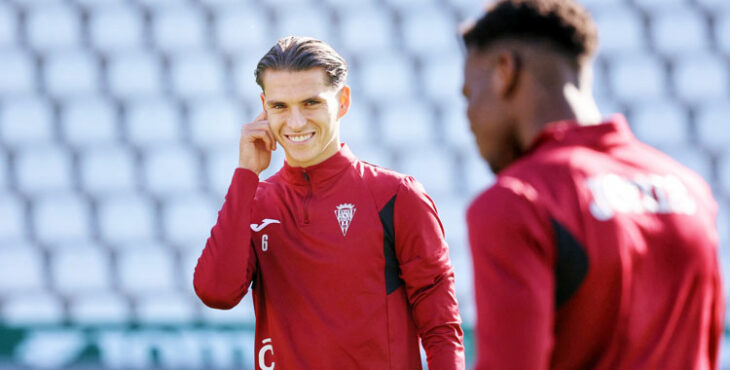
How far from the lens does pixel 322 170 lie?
180 centimetres

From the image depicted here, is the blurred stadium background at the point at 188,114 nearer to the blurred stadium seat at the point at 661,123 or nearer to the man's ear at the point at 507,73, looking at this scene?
the blurred stadium seat at the point at 661,123

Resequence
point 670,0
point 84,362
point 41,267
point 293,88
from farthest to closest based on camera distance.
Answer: point 670,0
point 41,267
point 84,362
point 293,88

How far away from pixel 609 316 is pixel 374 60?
15.7 feet

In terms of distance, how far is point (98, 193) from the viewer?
17.2 feet

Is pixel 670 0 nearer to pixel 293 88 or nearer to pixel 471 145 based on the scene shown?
pixel 471 145

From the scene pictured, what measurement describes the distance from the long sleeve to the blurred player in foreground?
2.38ft

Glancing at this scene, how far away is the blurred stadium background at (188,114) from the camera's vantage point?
5094 mm

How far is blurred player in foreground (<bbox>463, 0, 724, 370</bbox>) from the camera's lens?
0.92 m

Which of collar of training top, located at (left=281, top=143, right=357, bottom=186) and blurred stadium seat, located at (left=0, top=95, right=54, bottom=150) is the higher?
blurred stadium seat, located at (left=0, top=95, right=54, bottom=150)

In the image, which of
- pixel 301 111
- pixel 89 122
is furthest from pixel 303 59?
pixel 89 122

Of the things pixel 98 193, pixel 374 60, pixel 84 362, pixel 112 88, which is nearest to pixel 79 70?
pixel 112 88

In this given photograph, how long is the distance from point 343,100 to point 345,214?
28 cm

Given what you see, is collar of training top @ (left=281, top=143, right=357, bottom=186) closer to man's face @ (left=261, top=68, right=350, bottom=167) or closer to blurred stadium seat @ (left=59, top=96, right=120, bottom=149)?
man's face @ (left=261, top=68, right=350, bottom=167)

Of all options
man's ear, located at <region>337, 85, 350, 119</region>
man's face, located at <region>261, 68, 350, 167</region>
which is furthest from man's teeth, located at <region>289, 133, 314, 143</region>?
man's ear, located at <region>337, 85, 350, 119</region>
